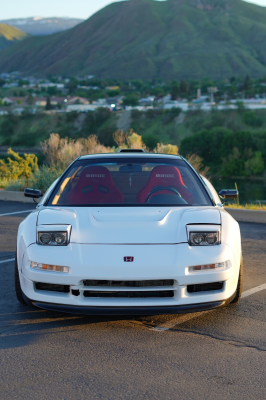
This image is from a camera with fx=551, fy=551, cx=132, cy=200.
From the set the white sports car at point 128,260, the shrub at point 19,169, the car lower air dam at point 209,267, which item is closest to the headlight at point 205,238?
the white sports car at point 128,260

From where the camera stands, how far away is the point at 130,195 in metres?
6.51

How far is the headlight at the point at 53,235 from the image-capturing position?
4703 millimetres

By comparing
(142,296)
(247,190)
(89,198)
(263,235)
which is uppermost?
(89,198)

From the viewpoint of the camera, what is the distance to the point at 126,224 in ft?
15.7

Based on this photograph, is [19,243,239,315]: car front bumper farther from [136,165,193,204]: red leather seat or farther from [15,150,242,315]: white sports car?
[136,165,193,204]: red leather seat

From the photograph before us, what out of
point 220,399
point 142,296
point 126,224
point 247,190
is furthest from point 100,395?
point 247,190

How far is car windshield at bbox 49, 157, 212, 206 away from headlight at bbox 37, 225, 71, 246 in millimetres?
753

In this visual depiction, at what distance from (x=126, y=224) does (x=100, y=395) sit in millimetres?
1679

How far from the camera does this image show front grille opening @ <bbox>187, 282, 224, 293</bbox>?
4.52m

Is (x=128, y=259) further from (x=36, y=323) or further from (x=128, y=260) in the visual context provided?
(x=36, y=323)

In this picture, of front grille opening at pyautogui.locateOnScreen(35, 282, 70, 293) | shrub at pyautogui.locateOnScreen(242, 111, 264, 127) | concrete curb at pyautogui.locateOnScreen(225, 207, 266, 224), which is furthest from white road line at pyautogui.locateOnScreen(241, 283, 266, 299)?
shrub at pyautogui.locateOnScreen(242, 111, 264, 127)

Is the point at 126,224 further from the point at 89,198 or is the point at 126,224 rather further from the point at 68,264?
the point at 89,198

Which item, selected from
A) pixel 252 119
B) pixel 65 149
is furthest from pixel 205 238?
pixel 252 119

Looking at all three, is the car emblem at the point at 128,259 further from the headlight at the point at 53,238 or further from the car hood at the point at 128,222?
the headlight at the point at 53,238
